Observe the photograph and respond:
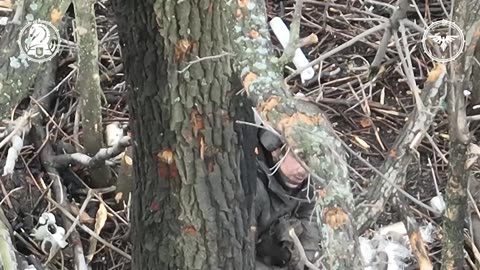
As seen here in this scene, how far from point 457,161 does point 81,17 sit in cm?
110

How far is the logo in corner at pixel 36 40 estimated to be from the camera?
5.88 feet

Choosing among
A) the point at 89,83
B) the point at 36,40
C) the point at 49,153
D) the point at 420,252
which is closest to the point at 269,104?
the point at 420,252

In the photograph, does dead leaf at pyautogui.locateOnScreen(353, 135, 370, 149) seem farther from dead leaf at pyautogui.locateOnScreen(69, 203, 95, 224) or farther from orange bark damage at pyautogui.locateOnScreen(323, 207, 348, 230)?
orange bark damage at pyautogui.locateOnScreen(323, 207, 348, 230)

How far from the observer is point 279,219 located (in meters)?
2.26

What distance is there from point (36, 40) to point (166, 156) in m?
0.38

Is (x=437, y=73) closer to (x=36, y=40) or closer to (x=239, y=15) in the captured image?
(x=239, y=15)

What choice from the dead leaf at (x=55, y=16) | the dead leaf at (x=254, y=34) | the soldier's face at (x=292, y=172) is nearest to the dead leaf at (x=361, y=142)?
the soldier's face at (x=292, y=172)

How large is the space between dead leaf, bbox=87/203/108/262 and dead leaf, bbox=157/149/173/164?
0.85 metres

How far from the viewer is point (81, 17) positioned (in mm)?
2268

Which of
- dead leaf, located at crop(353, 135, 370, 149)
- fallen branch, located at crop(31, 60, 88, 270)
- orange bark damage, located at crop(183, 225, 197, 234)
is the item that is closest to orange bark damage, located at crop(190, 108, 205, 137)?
orange bark damage, located at crop(183, 225, 197, 234)

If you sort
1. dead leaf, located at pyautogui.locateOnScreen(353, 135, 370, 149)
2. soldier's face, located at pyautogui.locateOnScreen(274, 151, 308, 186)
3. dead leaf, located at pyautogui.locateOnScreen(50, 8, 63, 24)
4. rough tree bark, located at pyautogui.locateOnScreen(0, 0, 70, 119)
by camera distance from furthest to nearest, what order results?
dead leaf, located at pyautogui.locateOnScreen(353, 135, 370, 149), soldier's face, located at pyautogui.locateOnScreen(274, 151, 308, 186), dead leaf, located at pyautogui.locateOnScreen(50, 8, 63, 24), rough tree bark, located at pyautogui.locateOnScreen(0, 0, 70, 119)

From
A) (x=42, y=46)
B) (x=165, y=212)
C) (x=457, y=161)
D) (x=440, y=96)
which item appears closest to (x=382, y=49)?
(x=440, y=96)

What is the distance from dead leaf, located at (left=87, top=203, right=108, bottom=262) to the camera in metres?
2.48

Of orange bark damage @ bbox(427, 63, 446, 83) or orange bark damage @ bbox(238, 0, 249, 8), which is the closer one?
orange bark damage @ bbox(238, 0, 249, 8)
